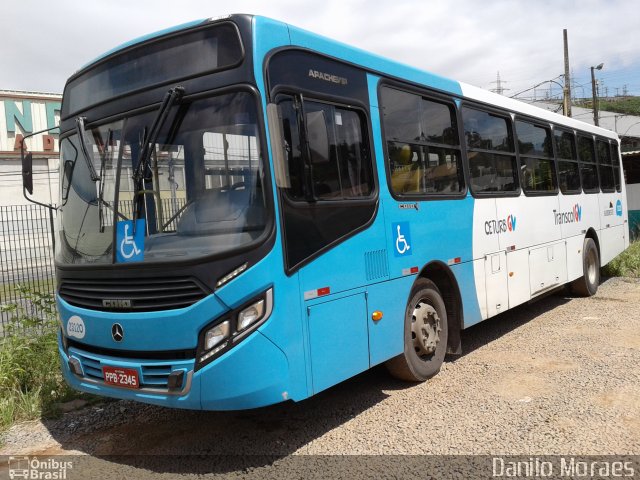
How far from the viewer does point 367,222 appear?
4.54m

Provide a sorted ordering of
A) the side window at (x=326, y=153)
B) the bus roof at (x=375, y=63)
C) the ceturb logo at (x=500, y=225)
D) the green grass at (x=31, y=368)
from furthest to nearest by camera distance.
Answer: the ceturb logo at (x=500, y=225), the green grass at (x=31, y=368), the bus roof at (x=375, y=63), the side window at (x=326, y=153)

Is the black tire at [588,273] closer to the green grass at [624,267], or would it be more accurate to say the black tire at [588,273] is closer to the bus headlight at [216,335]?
the green grass at [624,267]

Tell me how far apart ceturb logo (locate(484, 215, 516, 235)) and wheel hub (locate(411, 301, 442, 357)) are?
149 cm

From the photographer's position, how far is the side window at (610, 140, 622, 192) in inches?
454

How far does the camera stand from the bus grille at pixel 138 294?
362cm

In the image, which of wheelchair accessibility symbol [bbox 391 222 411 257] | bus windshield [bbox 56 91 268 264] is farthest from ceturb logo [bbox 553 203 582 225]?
bus windshield [bbox 56 91 268 264]

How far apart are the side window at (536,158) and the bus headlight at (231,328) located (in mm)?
5041

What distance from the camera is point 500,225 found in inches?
265

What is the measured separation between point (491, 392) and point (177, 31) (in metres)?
4.06

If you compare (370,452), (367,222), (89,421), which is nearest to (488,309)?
(367,222)

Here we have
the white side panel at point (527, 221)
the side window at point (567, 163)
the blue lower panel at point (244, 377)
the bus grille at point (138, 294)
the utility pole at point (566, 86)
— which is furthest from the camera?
the utility pole at point (566, 86)

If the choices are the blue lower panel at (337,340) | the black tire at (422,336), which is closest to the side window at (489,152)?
the black tire at (422,336)

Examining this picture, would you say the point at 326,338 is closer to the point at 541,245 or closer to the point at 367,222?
the point at 367,222

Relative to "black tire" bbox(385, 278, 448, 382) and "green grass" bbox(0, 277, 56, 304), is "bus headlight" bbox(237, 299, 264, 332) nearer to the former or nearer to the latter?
"black tire" bbox(385, 278, 448, 382)
